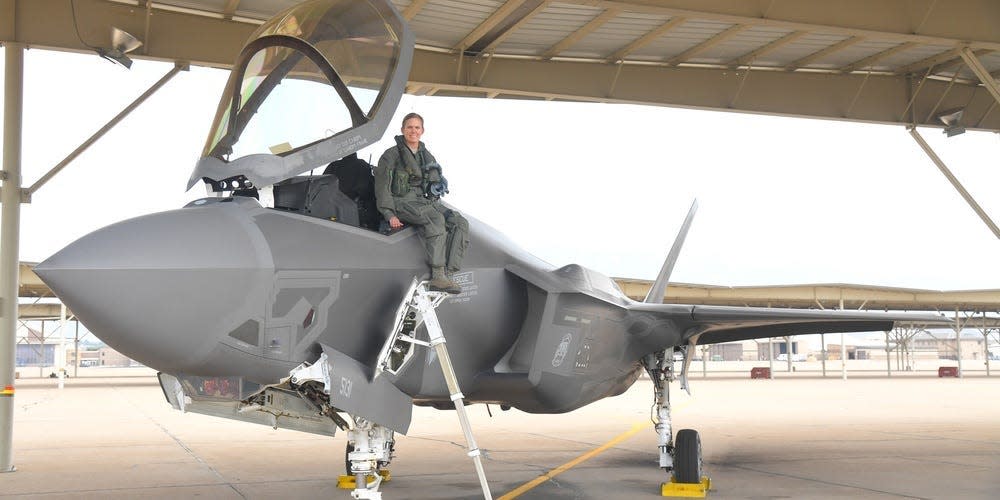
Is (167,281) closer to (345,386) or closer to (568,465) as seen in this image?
(345,386)

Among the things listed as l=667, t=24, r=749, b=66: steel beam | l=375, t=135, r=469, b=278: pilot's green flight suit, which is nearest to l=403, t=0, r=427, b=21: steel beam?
l=667, t=24, r=749, b=66: steel beam

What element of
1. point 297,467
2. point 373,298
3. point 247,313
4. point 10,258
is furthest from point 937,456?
point 10,258

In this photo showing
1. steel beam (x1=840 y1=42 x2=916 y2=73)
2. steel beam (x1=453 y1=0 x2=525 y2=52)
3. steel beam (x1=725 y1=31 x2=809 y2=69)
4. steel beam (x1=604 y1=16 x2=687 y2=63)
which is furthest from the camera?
steel beam (x1=840 y1=42 x2=916 y2=73)

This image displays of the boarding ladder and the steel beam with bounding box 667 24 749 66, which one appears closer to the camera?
the boarding ladder

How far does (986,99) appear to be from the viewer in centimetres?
1545

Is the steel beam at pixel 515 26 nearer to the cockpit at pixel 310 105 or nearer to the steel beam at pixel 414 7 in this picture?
the steel beam at pixel 414 7

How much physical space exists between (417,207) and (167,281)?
1.73 metres

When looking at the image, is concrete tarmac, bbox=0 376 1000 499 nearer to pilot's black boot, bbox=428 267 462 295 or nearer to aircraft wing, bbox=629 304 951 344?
aircraft wing, bbox=629 304 951 344

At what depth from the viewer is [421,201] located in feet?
17.7

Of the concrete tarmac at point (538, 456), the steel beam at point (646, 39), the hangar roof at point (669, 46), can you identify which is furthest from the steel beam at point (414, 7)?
the concrete tarmac at point (538, 456)

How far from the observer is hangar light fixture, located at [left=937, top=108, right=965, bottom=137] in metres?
14.9

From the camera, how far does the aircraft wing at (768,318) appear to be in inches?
333

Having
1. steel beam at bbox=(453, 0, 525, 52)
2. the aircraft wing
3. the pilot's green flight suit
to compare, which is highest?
steel beam at bbox=(453, 0, 525, 52)

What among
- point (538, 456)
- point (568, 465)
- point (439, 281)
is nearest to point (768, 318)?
point (568, 465)
